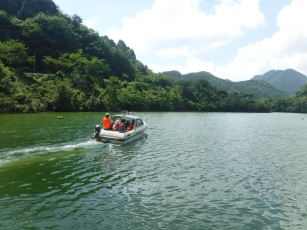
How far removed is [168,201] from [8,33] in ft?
312

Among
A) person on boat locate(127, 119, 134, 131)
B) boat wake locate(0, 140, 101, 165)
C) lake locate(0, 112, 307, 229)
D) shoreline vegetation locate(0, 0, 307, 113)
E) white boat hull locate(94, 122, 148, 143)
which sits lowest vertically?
lake locate(0, 112, 307, 229)

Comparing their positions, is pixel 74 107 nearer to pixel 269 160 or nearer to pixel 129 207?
pixel 269 160

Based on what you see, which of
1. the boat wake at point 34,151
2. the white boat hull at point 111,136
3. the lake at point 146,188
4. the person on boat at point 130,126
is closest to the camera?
the lake at point 146,188

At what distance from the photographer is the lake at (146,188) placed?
9.30 m

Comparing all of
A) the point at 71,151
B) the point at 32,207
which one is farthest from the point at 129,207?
the point at 71,151

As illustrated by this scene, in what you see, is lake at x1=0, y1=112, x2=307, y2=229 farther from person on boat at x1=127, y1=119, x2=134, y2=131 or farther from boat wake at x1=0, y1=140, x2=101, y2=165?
person on boat at x1=127, y1=119, x2=134, y2=131

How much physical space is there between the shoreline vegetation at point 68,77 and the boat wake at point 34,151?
37942 mm

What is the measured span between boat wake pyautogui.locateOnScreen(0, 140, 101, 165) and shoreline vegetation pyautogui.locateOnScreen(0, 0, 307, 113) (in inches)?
1494

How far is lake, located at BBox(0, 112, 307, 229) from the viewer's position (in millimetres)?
9305

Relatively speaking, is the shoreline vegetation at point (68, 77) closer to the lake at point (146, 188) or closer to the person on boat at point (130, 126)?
the person on boat at point (130, 126)

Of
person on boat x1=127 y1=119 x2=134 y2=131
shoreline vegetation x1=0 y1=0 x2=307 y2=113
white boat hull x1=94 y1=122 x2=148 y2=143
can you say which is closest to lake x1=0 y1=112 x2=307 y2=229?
white boat hull x1=94 y1=122 x2=148 y2=143

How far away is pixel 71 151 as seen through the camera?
19672 millimetres

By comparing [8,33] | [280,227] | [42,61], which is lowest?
[280,227]

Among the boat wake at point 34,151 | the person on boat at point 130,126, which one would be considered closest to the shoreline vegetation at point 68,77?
the person on boat at point 130,126
